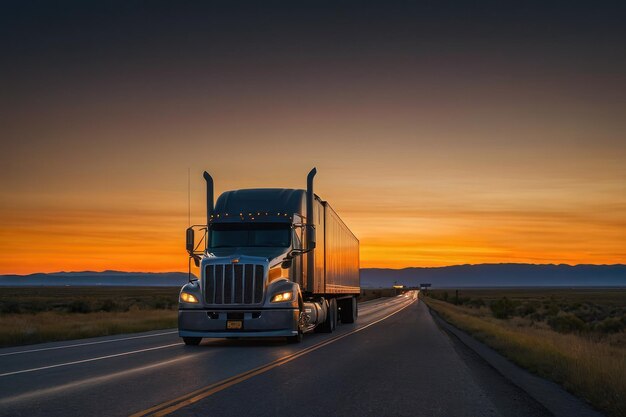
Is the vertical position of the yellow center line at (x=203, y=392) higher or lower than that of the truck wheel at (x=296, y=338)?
lower

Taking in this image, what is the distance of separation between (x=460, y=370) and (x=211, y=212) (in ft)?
A: 32.6

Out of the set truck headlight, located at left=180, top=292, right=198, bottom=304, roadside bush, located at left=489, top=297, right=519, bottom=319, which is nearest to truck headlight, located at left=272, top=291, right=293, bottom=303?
truck headlight, located at left=180, top=292, right=198, bottom=304

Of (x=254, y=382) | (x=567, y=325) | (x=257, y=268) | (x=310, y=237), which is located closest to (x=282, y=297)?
(x=257, y=268)

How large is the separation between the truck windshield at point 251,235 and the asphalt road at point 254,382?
293 centimetres

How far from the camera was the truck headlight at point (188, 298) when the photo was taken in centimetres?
1906

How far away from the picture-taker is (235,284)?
19.0 m

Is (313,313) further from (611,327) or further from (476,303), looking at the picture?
(476,303)

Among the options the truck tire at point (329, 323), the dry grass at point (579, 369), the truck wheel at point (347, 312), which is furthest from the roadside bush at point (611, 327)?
the dry grass at point (579, 369)

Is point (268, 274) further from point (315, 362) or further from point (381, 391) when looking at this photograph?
point (381, 391)

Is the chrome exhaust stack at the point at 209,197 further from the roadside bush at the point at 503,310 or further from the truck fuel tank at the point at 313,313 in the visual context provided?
the roadside bush at the point at 503,310

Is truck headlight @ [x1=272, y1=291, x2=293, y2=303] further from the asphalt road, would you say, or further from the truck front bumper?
the asphalt road

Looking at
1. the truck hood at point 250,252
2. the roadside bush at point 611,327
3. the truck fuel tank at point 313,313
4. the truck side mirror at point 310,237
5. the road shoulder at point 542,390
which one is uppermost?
the truck side mirror at point 310,237

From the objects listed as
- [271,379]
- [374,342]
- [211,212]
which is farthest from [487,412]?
[211,212]

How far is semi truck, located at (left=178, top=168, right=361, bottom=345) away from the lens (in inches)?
742
